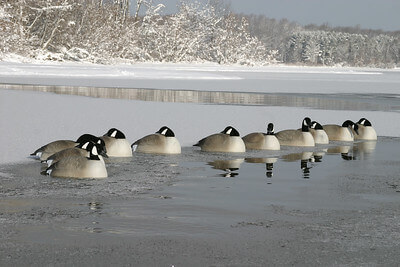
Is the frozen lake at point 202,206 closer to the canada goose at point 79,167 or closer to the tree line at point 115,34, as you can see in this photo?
the canada goose at point 79,167

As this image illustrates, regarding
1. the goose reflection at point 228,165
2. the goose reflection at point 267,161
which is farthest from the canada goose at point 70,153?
the goose reflection at point 267,161

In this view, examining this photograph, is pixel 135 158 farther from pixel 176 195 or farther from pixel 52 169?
pixel 176 195

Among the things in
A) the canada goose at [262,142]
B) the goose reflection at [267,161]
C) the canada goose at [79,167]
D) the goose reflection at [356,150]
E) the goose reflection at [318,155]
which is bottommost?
the goose reflection at [356,150]

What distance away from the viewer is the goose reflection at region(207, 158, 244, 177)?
31.0 ft

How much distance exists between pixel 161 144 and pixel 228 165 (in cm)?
133

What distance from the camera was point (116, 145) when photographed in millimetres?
10438

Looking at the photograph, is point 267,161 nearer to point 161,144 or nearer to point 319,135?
point 161,144

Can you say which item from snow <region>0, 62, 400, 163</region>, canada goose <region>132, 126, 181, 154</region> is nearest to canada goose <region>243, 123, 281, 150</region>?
snow <region>0, 62, 400, 163</region>

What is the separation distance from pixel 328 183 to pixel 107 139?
3.57m

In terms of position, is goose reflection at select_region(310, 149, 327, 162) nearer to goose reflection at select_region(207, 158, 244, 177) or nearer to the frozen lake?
the frozen lake

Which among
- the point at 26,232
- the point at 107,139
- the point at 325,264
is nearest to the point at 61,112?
the point at 107,139

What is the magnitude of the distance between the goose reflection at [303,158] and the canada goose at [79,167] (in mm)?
2878

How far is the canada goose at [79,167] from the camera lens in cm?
845

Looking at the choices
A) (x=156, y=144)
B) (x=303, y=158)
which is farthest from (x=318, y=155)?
(x=156, y=144)
